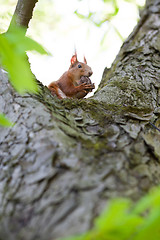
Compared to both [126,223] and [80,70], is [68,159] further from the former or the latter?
[80,70]

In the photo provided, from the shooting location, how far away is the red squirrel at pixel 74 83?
2.63 m

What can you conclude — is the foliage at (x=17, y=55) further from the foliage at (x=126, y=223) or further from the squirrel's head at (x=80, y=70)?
the squirrel's head at (x=80, y=70)

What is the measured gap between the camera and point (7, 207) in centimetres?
82

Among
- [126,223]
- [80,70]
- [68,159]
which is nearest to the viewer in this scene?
[126,223]

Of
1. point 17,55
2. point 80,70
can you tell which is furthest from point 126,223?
point 80,70

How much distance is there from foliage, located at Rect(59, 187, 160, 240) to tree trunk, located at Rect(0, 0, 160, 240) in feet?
0.48

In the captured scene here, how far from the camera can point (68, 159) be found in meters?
0.88

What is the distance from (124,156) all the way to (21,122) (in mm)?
464

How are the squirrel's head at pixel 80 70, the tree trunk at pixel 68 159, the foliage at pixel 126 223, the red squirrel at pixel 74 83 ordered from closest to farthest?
the foliage at pixel 126 223
the tree trunk at pixel 68 159
the red squirrel at pixel 74 83
the squirrel's head at pixel 80 70

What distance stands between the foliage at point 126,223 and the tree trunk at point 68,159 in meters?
0.15

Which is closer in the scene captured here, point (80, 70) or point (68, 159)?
point (68, 159)

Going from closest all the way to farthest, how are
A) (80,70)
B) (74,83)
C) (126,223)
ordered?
1. (126,223)
2. (74,83)
3. (80,70)

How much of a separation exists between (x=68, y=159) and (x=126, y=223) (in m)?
0.42

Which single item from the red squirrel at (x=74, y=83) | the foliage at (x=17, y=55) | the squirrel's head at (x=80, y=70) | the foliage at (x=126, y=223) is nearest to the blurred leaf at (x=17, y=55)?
the foliage at (x=17, y=55)
